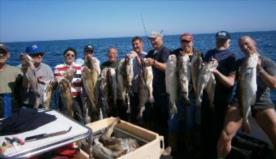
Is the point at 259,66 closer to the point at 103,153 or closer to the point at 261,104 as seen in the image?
the point at 261,104

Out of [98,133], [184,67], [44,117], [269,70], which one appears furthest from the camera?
[184,67]

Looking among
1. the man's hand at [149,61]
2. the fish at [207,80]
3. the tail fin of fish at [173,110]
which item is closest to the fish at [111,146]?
the tail fin of fish at [173,110]

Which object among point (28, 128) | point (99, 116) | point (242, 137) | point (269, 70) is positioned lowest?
point (242, 137)

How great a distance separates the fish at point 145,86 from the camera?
17.9 feet

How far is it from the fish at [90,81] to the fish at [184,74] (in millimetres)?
1694

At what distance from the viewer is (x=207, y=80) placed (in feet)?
16.5

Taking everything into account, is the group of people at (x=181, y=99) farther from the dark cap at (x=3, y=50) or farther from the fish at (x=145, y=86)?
the fish at (x=145, y=86)

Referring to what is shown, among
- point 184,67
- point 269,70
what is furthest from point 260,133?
point 184,67

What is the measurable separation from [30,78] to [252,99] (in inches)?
154

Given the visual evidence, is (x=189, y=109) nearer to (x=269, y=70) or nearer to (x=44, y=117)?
(x=269, y=70)

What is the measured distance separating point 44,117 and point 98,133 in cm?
148

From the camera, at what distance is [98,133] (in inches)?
189

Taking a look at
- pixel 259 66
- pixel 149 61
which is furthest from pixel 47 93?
pixel 259 66

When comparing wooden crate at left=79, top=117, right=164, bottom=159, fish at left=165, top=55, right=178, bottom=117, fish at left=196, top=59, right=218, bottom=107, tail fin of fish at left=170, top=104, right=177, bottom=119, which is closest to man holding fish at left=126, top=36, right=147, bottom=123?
fish at left=165, top=55, right=178, bottom=117
